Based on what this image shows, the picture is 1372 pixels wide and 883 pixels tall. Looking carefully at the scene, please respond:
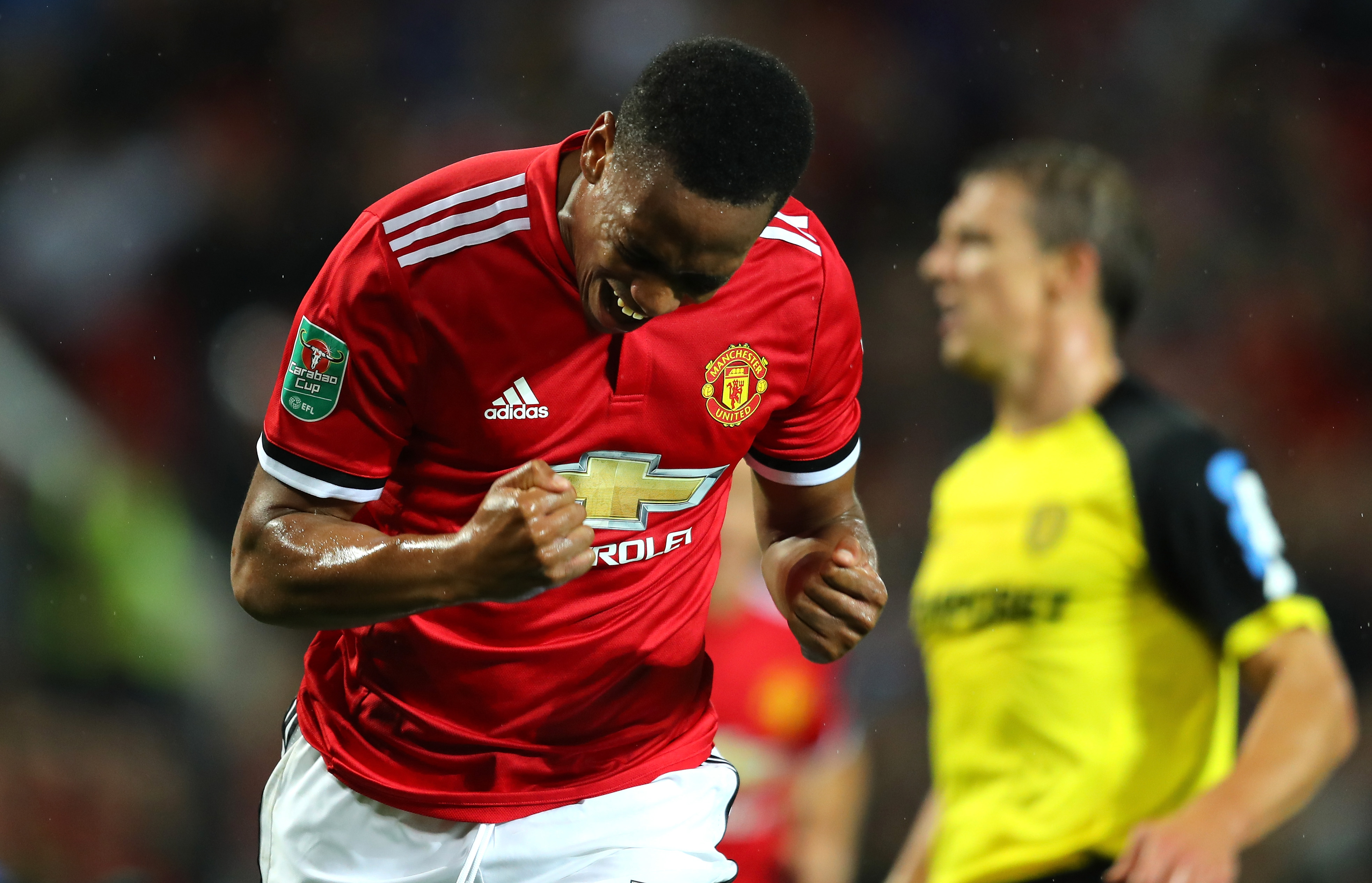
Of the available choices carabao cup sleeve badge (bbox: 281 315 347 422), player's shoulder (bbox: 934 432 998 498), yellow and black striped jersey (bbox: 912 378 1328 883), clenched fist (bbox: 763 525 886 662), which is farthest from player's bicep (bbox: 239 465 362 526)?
player's shoulder (bbox: 934 432 998 498)

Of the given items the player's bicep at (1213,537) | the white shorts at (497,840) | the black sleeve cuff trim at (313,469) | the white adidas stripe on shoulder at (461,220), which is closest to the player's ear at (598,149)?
the white adidas stripe on shoulder at (461,220)

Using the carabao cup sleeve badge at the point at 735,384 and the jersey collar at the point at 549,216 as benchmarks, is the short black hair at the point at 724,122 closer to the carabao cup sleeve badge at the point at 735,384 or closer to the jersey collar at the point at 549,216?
the jersey collar at the point at 549,216

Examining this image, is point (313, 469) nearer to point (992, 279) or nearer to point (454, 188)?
point (454, 188)

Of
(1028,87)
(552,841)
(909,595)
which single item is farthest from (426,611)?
(1028,87)

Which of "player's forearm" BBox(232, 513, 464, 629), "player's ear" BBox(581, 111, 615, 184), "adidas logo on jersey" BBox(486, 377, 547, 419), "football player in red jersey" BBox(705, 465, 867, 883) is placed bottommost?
"football player in red jersey" BBox(705, 465, 867, 883)

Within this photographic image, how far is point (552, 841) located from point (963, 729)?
1501 millimetres

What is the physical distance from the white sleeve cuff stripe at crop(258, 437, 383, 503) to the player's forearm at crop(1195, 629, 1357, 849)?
201 cm

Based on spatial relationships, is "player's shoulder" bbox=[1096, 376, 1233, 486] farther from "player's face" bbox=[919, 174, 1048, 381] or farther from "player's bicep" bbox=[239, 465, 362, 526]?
"player's bicep" bbox=[239, 465, 362, 526]

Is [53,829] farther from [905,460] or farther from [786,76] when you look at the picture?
[786,76]

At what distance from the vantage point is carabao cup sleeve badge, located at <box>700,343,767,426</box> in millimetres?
2033

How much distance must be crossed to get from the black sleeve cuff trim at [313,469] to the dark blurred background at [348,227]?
3169 mm

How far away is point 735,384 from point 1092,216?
181cm

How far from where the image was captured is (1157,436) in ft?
10.1

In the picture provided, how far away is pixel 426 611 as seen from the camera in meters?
2.00
